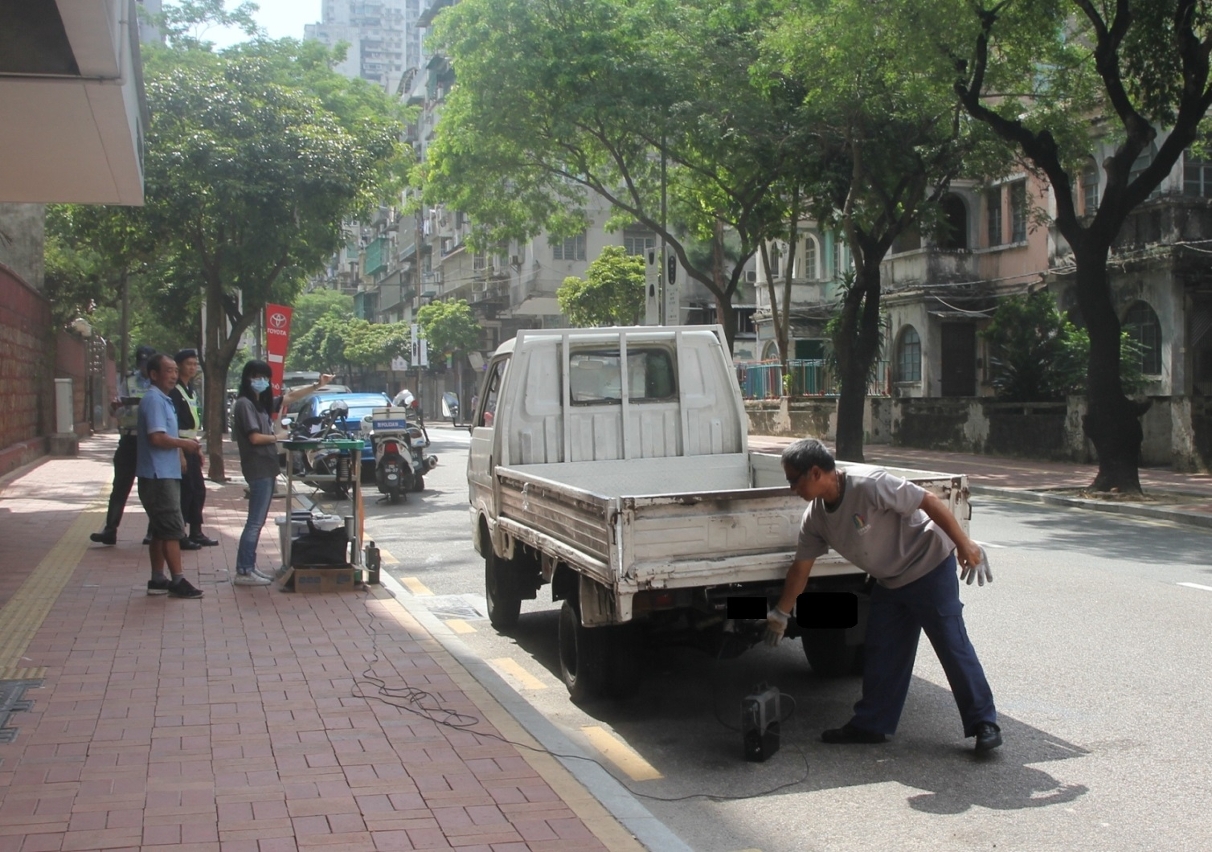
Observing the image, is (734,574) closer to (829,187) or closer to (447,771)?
(447,771)

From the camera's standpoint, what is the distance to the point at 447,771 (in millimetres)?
5125

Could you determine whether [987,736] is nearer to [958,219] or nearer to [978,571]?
[978,571]

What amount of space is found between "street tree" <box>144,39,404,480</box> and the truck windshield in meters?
11.9

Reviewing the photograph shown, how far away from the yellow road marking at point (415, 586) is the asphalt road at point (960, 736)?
0.09 meters

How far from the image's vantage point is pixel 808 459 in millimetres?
5465

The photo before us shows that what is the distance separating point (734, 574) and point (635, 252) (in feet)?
170

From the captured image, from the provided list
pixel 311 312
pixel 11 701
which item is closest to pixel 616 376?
pixel 11 701

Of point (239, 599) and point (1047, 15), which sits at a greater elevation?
point (1047, 15)

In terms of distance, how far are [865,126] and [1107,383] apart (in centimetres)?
657

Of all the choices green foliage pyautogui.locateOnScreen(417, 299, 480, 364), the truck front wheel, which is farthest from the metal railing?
the truck front wheel

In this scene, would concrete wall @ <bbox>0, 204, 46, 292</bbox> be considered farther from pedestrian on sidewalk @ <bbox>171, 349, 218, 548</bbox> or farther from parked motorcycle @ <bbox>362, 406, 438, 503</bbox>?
pedestrian on sidewalk @ <bbox>171, 349, 218, 548</bbox>

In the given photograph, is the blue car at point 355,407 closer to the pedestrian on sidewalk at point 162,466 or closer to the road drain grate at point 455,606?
the road drain grate at point 455,606

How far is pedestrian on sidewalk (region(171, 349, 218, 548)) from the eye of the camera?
1087cm

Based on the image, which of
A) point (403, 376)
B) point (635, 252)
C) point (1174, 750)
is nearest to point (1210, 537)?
point (1174, 750)
